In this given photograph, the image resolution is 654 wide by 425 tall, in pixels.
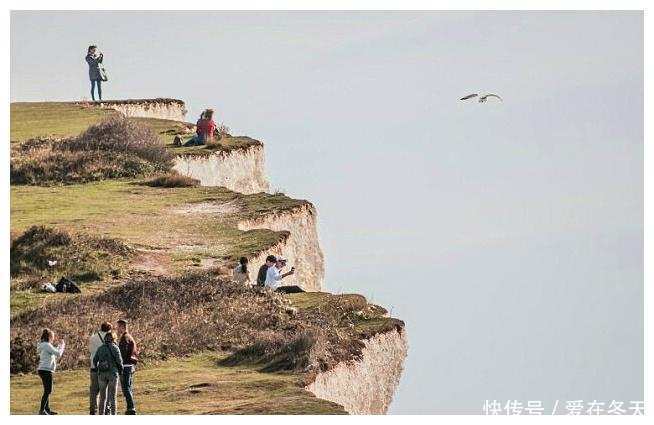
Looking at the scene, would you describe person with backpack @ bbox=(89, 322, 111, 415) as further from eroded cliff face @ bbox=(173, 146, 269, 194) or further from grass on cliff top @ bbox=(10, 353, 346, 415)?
eroded cliff face @ bbox=(173, 146, 269, 194)

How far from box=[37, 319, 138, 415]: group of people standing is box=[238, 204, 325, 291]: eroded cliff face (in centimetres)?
2321

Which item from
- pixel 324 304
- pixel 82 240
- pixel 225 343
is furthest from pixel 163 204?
pixel 225 343

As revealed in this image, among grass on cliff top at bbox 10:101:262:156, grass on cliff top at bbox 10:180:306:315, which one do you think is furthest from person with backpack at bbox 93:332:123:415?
grass on cliff top at bbox 10:101:262:156

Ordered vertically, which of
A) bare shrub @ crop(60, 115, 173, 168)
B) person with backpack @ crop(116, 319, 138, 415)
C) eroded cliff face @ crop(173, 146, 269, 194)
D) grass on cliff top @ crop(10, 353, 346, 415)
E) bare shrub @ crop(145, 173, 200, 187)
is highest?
bare shrub @ crop(60, 115, 173, 168)

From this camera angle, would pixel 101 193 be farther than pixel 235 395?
Yes

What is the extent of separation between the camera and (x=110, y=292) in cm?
5291

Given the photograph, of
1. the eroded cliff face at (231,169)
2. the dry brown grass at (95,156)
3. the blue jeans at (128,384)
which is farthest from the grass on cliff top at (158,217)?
the blue jeans at (128,384)

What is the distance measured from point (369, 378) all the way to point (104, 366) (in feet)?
42.2

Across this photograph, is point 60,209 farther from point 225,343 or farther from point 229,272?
point 225,343

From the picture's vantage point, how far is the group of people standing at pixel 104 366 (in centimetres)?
4038

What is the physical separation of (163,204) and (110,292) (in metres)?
16.7

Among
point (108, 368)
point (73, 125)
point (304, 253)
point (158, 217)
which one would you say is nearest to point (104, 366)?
point (108, 368)

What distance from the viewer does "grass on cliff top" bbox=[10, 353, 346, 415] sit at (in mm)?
42125

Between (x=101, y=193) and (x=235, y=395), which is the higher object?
(x=101, y=193)
